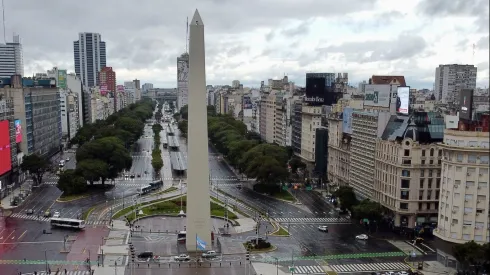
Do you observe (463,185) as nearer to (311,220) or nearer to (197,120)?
(311,220)

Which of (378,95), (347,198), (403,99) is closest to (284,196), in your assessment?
(347,198)

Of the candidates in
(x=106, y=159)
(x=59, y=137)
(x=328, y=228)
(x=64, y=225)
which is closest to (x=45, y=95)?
(x=59, y=137)

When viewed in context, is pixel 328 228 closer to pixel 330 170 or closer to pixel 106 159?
pixel 330 170

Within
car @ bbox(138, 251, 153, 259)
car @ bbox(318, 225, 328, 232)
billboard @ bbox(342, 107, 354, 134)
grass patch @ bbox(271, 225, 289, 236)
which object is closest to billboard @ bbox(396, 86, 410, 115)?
billboard @ bbox(342, 107, 354, 134)

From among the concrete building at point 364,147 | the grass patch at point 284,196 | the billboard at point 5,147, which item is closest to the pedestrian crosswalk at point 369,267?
the concrete building at point 364,147

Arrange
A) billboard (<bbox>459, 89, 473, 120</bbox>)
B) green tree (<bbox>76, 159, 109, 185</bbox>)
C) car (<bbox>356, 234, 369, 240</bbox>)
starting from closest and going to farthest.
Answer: billboard (<bbox>459, 89, 473, 120</bbox>)
car (<bbox>356, 234, 369, 240</bbox>)
green tree (<bbox>76, 159, 109, 185</bbox>)

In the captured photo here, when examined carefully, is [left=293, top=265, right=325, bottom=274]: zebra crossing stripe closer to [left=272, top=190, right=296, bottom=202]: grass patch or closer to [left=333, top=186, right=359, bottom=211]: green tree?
[left=333, top=186, right=359, bottom=211]: green tree

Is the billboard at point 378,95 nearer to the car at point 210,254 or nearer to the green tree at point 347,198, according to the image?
the green tree at point 347,198
